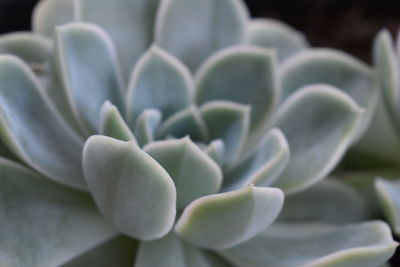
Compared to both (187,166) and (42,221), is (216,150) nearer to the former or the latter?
(187,166)

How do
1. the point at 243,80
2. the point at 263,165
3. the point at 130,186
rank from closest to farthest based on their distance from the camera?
the point at 130,186 → the point at 263,165 → the point at 243,80

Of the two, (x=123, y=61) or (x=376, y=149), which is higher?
(x=123, y=61)

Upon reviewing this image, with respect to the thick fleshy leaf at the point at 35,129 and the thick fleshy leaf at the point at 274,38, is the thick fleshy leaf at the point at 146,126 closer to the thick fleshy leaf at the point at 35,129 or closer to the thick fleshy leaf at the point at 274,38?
the thick fleshy leaf at the point at 35,129

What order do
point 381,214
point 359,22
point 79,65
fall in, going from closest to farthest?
point 79,65, point 381,214, point 359,22

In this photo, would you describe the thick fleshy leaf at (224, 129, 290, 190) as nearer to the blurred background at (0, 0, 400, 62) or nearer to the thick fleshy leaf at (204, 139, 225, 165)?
the thick fleshy leaf at (204, 139, 225, 165)

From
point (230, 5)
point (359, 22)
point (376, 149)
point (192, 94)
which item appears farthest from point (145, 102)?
point (359, 22)

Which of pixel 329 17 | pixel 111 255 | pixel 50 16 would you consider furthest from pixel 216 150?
pixel 329 17

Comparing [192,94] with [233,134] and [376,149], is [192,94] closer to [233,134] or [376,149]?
[233,134]
